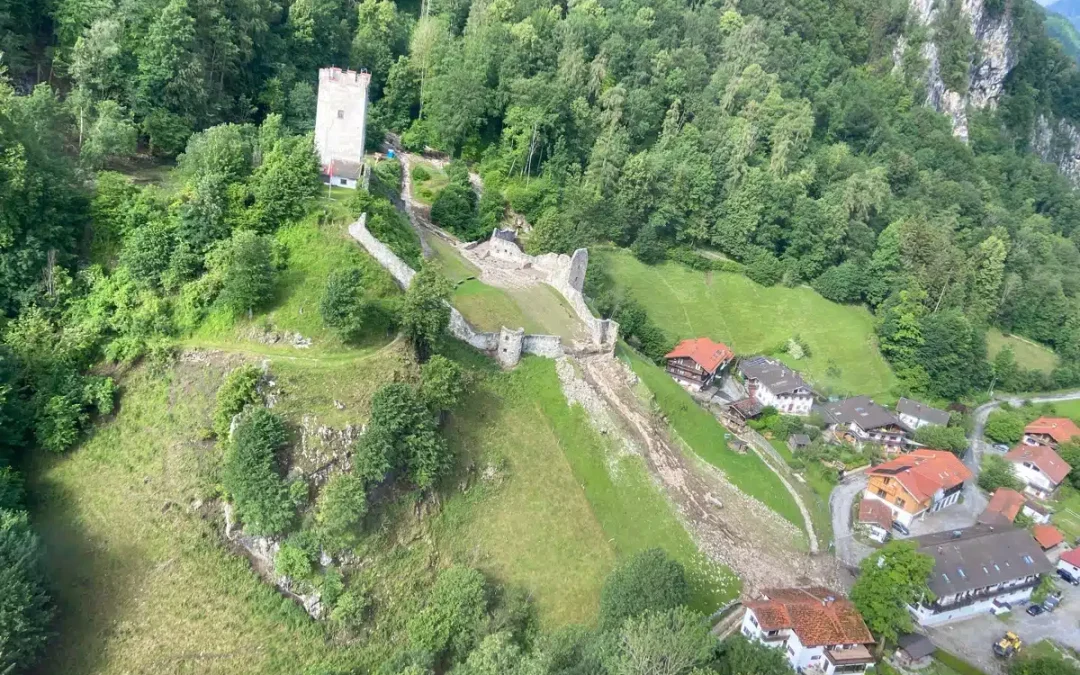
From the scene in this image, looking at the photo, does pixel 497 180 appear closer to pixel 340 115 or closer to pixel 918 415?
pixel 340 115

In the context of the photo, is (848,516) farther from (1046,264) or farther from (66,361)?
(1046,264)

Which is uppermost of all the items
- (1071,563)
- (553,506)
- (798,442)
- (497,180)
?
(497,180)

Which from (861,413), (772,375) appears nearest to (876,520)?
(861,413)

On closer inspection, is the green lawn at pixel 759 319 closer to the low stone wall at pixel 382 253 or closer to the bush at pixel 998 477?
the bush at pixel 998 477

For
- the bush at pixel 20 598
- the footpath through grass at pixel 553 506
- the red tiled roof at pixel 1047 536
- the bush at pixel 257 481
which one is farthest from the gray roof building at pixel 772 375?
the bush at pixel 20 598

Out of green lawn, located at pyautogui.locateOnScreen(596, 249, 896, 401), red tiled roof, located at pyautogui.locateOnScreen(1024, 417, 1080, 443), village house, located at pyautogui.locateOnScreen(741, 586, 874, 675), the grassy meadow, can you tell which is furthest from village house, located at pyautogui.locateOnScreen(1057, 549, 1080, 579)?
the grassy meadow

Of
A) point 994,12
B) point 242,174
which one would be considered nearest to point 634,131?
point 242,174
